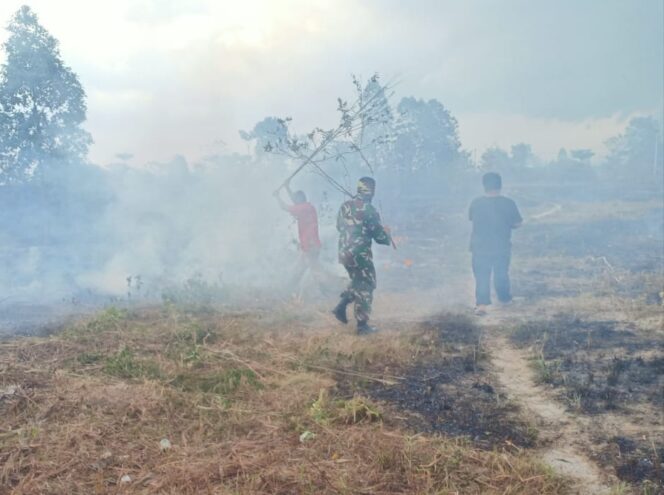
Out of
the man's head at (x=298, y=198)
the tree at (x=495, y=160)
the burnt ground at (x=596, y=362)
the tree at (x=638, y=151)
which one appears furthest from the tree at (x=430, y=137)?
the burnt ground at (x=596, y=362)

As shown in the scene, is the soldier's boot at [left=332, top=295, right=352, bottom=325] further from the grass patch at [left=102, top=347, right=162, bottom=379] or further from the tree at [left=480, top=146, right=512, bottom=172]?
the tree at [left=480, top=146, right=512, bottom=172]

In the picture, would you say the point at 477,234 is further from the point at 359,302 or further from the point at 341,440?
the point at 341,440

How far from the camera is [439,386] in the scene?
5012 mm

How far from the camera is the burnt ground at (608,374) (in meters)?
3.59

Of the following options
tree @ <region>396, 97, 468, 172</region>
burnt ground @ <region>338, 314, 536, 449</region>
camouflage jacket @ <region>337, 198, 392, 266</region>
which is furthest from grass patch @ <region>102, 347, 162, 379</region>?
tree @ <region>396, 97, 468, 172</region>

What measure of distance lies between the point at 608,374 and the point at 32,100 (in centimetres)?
1367

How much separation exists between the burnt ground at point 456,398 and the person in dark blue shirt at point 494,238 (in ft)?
7.67

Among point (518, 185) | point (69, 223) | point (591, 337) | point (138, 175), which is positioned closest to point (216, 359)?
point (591, 337)

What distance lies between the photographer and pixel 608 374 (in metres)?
5.13

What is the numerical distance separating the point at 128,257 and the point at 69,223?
2.25 meters

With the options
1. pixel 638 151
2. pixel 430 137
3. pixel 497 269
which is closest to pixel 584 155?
pixel 638 151

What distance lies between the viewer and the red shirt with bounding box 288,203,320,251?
8.96m

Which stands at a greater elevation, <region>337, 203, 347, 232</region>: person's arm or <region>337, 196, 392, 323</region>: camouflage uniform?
<region>337, 203, 347, 232</region>: person's arm

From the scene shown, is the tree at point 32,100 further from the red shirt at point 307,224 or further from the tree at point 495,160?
the tree at point 495,160
